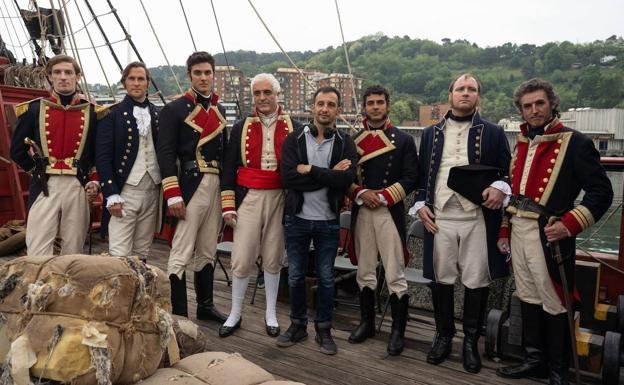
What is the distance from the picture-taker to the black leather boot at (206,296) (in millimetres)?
3629

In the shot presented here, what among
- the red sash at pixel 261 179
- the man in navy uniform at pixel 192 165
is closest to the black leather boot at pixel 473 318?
the red sash at pixel 261 179

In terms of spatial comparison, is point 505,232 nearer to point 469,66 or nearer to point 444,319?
point 444,319

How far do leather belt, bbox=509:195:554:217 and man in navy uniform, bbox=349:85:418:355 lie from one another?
61 centimetres

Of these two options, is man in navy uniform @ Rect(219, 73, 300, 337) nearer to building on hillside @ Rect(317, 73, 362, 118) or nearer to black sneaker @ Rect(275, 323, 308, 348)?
black sneaker @ Rect(275, 323, 308, 348)

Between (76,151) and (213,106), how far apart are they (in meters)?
0.90

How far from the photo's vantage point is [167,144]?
3.31 m

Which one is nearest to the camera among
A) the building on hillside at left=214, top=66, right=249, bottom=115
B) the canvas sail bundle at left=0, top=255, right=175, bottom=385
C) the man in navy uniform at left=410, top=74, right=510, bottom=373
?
the canvas sail bundle at left=0, top=255, right=175, bottom=385

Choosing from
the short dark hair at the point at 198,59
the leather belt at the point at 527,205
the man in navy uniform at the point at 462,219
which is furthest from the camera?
the short dark hair at the point at 198,59

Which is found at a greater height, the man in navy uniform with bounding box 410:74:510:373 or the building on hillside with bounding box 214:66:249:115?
the building on hillside with bounding box 214:66:249:115

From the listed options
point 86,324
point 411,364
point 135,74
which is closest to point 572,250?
point 411,364

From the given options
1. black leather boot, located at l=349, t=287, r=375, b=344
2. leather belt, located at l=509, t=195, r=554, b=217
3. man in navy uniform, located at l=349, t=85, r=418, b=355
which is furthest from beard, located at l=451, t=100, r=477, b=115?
black leather boot, located at l=349, t=287, r=375, b=344

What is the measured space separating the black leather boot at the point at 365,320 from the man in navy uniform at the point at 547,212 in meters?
0.84

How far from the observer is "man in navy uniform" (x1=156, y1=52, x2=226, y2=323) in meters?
3.31

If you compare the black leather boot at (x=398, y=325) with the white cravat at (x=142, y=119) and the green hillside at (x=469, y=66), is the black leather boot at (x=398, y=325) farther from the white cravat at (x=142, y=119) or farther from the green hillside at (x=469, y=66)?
the green hillside at (x=469, y=66)
